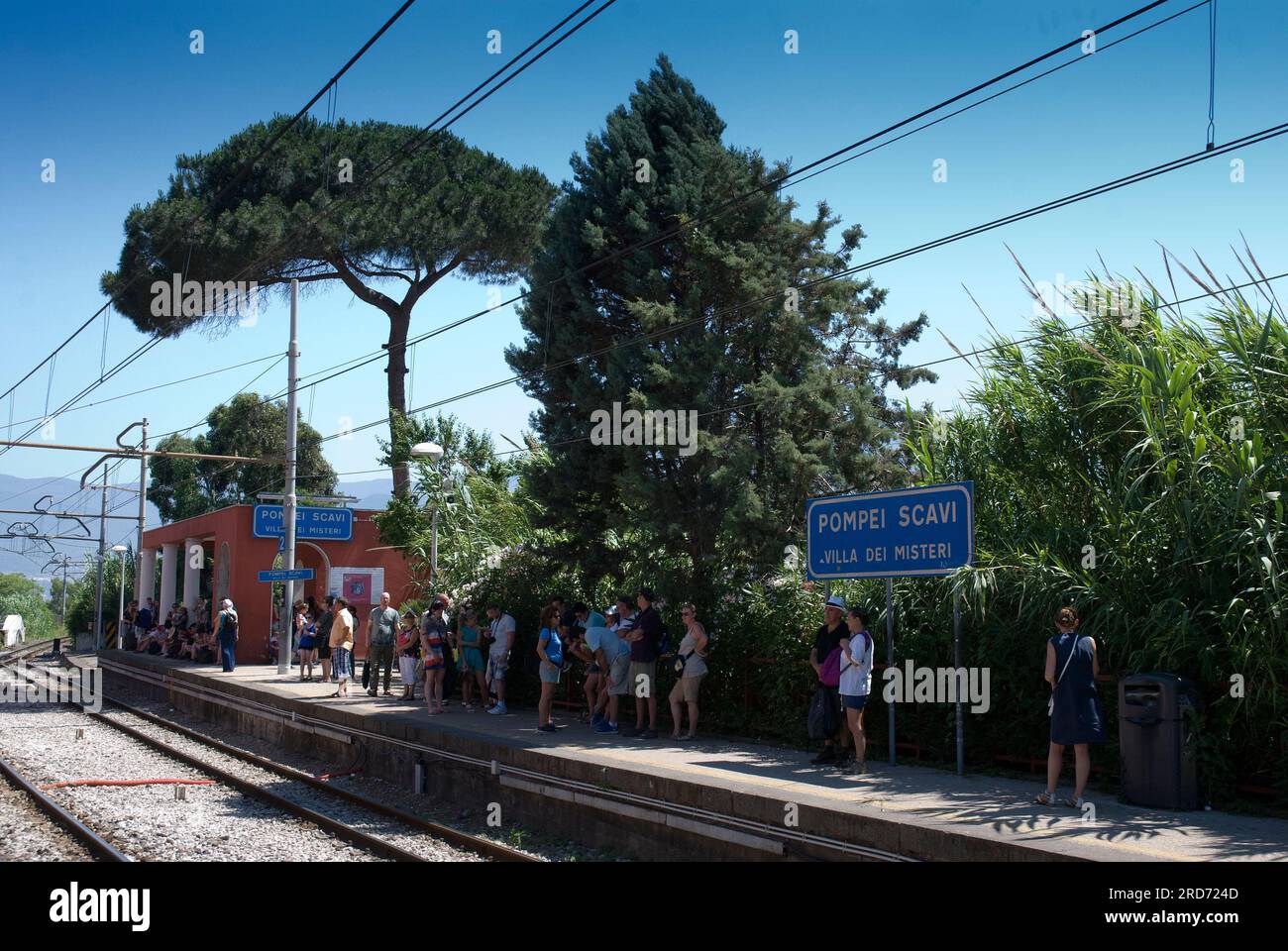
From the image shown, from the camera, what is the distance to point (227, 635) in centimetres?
2844

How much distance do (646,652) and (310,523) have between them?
19.7 metres

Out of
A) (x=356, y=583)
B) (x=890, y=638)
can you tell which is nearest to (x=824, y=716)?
(x=890, y=638)

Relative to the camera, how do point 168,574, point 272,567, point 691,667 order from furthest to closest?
point 168,574
point 272,567
point 691,667

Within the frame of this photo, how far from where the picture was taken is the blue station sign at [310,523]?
1256 inches

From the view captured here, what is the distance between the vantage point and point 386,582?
34.3 meters

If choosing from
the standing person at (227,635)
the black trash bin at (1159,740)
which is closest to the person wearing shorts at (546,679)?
the black trash bin at (1159,740)

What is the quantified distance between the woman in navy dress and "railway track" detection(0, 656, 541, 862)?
14.7 feet

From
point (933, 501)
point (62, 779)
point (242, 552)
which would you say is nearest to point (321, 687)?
point (62, 779)

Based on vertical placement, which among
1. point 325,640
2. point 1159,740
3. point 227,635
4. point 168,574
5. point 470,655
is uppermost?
point 168,574

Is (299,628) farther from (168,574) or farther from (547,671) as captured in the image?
(168,574)

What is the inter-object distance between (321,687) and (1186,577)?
1692cm

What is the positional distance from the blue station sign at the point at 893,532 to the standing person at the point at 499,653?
241 inches

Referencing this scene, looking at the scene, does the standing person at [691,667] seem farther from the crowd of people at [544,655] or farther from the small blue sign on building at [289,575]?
the small blue sign on building at [289,575]
